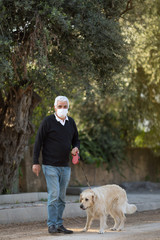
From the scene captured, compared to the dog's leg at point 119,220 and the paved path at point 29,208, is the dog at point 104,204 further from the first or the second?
the paved path at point 29,208

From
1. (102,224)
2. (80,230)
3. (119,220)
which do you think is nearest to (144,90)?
(119,220)

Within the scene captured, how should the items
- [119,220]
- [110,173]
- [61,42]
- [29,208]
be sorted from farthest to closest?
[110,173]
[61,42]
[29,208]
[119,220]

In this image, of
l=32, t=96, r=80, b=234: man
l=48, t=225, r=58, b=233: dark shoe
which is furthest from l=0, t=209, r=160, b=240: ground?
l=32, t=96, r=80, b=234: man

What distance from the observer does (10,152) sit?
12.7 m

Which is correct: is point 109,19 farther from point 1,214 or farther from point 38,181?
point 38,181

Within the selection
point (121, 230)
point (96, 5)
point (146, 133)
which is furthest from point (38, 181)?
point (121, 230)

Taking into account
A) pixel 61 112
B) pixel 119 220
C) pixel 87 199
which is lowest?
pixel 119 220

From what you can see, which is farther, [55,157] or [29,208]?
[29,208]

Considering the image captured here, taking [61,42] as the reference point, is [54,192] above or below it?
below

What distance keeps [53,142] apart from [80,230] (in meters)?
1.86

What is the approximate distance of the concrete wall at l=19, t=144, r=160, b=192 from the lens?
53.5 ft

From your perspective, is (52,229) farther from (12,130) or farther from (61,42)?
(61,42)

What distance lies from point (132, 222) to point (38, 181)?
7.75 m

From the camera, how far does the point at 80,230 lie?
8070mm
